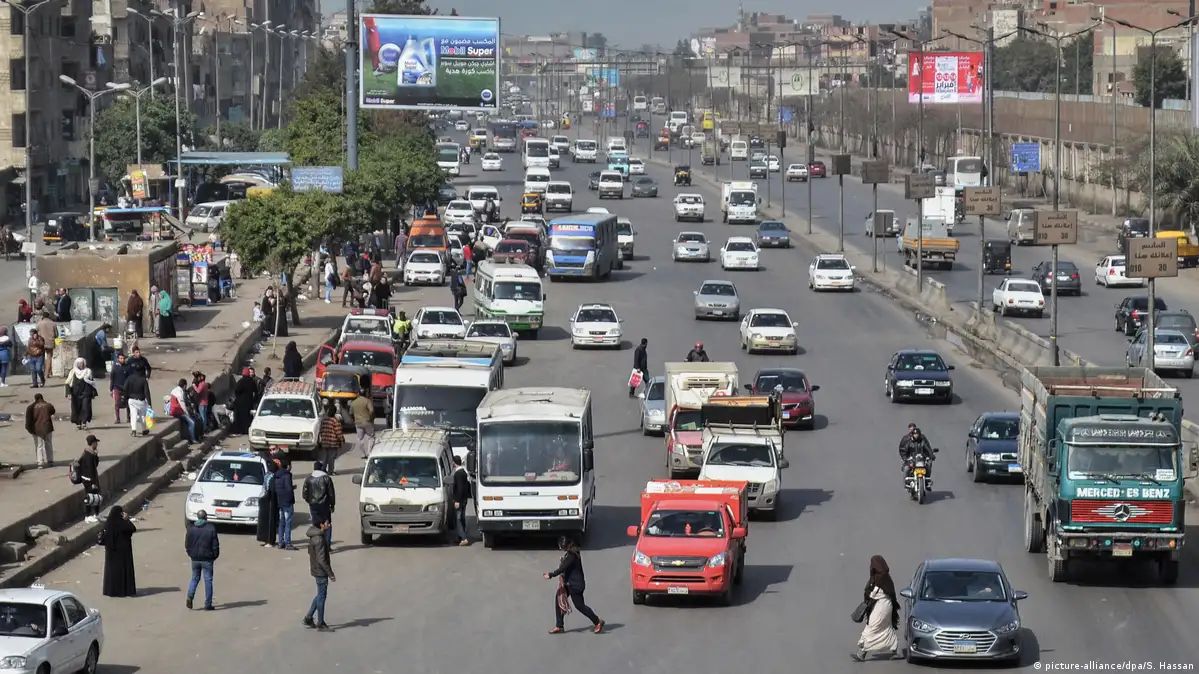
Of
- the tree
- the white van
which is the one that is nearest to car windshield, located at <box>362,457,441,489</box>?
the white van

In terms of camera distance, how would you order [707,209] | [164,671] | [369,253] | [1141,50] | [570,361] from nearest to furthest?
[164,671] → [570,361] → [369,253] → [707,209] → [1141,50]

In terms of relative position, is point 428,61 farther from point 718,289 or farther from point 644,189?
point 644,189

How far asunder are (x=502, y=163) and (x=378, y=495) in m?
120

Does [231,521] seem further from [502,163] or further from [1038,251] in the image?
[502,163]

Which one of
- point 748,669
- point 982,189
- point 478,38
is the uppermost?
point 478,38

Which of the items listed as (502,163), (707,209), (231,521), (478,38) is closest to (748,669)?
(231,521)

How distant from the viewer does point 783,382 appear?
41.1 m

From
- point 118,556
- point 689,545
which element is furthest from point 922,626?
point 118,556

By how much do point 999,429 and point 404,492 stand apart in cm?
1189

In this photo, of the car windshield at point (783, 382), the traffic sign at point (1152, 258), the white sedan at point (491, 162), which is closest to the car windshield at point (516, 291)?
the car windshield at point (783, 382)

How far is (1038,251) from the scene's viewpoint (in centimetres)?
8512

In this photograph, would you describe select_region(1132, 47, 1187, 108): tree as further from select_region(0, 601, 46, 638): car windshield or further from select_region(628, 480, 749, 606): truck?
select_region(0, 601, 46, 638): car windshield

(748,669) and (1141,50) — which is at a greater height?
(1141,50)

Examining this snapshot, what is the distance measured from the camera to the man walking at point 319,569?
23000 millimetres
